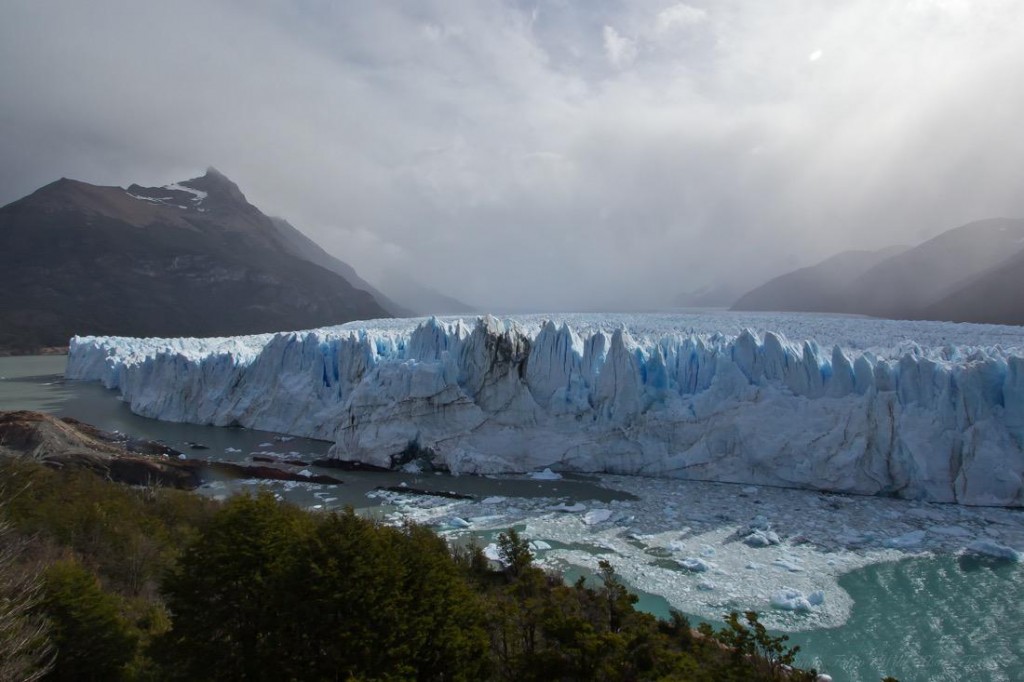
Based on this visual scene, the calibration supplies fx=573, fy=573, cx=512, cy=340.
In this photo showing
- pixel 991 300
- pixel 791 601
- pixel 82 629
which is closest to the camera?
pixel 82 629

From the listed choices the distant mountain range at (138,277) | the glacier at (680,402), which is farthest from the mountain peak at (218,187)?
the glacier at (680,402)

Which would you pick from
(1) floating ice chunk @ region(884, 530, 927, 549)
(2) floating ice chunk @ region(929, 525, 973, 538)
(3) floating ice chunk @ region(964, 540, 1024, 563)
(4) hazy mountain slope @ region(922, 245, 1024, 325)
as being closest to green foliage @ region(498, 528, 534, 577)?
(1) floating ice chunk @ region(884, 530, 927, 549)

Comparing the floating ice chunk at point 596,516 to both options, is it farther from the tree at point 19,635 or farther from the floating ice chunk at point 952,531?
the tree at point 19,635

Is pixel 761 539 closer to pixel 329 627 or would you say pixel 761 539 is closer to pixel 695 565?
pixel 695 565

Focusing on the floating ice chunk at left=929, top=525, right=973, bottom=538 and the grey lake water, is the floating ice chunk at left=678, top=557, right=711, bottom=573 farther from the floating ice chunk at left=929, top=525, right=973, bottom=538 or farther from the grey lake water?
the floating ice chunk at left=929, top=525, right=973, bottom=538

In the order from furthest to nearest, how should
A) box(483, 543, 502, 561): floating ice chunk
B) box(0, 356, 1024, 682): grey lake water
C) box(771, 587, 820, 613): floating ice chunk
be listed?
box(483, 543, 502, 561): floating ice chunk < box(771, 587, 820, 613): floating ice chunk < box(0, 356, 1024, 682): grey lake water

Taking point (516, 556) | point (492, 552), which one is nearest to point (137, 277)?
point (492, 552)

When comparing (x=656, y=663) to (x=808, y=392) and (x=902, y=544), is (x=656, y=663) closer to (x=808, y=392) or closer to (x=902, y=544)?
(x=902, y=544)
